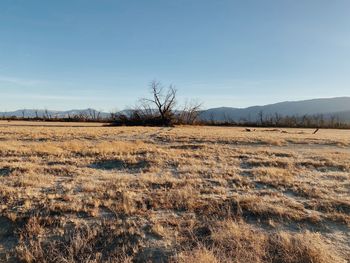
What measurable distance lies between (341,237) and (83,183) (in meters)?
6.48

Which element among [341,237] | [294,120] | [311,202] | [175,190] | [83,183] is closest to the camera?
[341,237]

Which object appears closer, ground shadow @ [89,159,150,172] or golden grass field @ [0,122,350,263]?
golden grass field @ [0,122,350,263]

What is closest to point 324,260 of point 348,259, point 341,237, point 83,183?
point 348,259

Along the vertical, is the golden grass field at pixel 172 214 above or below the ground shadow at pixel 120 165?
below

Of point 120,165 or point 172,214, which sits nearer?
point 172,214

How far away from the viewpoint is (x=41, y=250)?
4.60 meters

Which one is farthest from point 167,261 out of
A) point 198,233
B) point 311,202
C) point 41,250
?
point 311,202

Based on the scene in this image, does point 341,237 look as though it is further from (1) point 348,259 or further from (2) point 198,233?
(2) point 198,233

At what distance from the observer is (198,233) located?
5.40m

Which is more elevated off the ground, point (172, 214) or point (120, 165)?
point (120, 165)

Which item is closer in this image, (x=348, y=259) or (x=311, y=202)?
(x=348, y=259)

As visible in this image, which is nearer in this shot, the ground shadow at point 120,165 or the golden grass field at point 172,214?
the golden grass field at point 172,214

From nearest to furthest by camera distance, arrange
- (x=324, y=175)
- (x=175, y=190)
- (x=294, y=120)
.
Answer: (x=175, y=190) → (x=324, y=175) → (x=294, y=120)

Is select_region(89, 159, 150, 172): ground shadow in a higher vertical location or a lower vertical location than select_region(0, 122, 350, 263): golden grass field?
higher
